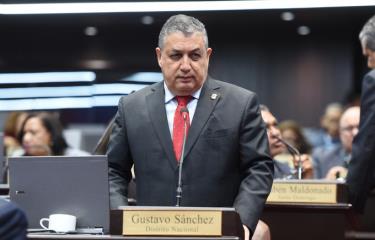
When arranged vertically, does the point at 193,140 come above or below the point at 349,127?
below

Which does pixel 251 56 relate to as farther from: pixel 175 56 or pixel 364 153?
pixel 175 56

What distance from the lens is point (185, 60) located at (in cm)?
366

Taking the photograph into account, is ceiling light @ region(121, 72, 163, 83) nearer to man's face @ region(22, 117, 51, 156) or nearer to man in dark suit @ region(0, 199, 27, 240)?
man's face @ region(22, 117, 51, 156)

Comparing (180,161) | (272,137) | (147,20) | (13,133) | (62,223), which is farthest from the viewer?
(147,20)

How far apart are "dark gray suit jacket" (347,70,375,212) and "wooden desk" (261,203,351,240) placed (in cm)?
8

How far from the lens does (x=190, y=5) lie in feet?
27.2

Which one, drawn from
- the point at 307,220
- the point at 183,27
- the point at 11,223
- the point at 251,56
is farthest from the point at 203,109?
the point at 251,56

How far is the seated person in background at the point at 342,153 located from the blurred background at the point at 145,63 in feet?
16.1

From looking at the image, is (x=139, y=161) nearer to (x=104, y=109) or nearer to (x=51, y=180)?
(x=51, y=180)

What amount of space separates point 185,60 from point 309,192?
51.3 inches

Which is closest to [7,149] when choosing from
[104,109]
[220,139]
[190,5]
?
[190,5]

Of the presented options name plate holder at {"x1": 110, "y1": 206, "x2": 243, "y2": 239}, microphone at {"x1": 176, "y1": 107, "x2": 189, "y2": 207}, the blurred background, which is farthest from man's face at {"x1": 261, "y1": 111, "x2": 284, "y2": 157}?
the blurred background


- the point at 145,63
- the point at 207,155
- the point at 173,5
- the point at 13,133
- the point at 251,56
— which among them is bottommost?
the point at 207,155

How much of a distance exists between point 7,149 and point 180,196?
16.0 ft
